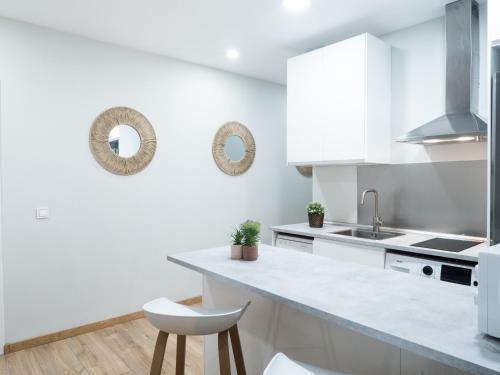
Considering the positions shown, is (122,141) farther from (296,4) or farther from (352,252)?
(352,252)

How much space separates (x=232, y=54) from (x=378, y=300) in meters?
3.06

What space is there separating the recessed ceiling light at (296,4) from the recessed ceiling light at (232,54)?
985 mm

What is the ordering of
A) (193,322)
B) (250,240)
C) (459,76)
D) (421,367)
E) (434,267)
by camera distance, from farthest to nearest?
1. (459,76)
2. (434,267)
3. (250,240)
4. (193,322)
5. (421,367)

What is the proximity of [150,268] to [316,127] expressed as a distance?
215 cm

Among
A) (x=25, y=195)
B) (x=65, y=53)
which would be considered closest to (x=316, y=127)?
(x=65, y=53)

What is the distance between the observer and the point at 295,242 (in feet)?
11.1

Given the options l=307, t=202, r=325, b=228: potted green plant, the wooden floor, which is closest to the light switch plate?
the wooden floor

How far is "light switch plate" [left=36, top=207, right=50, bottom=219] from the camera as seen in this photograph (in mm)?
2998

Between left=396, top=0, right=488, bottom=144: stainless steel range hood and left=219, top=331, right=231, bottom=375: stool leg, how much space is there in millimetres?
2038

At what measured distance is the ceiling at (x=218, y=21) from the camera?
2.67m

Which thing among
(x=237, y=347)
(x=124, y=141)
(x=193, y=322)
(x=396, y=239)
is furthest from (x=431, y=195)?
(x=124, y=141)

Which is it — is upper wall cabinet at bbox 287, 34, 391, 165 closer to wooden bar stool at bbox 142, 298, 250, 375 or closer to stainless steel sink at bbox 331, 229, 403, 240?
stainless steel sink at bbox 331, 229, 403, 240

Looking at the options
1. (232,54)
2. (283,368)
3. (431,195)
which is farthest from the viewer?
(232,54)

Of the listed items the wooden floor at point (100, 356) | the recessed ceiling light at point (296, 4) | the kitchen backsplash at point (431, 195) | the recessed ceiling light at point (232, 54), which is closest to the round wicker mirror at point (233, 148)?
the recessed ceiling light at point (232, 54)
